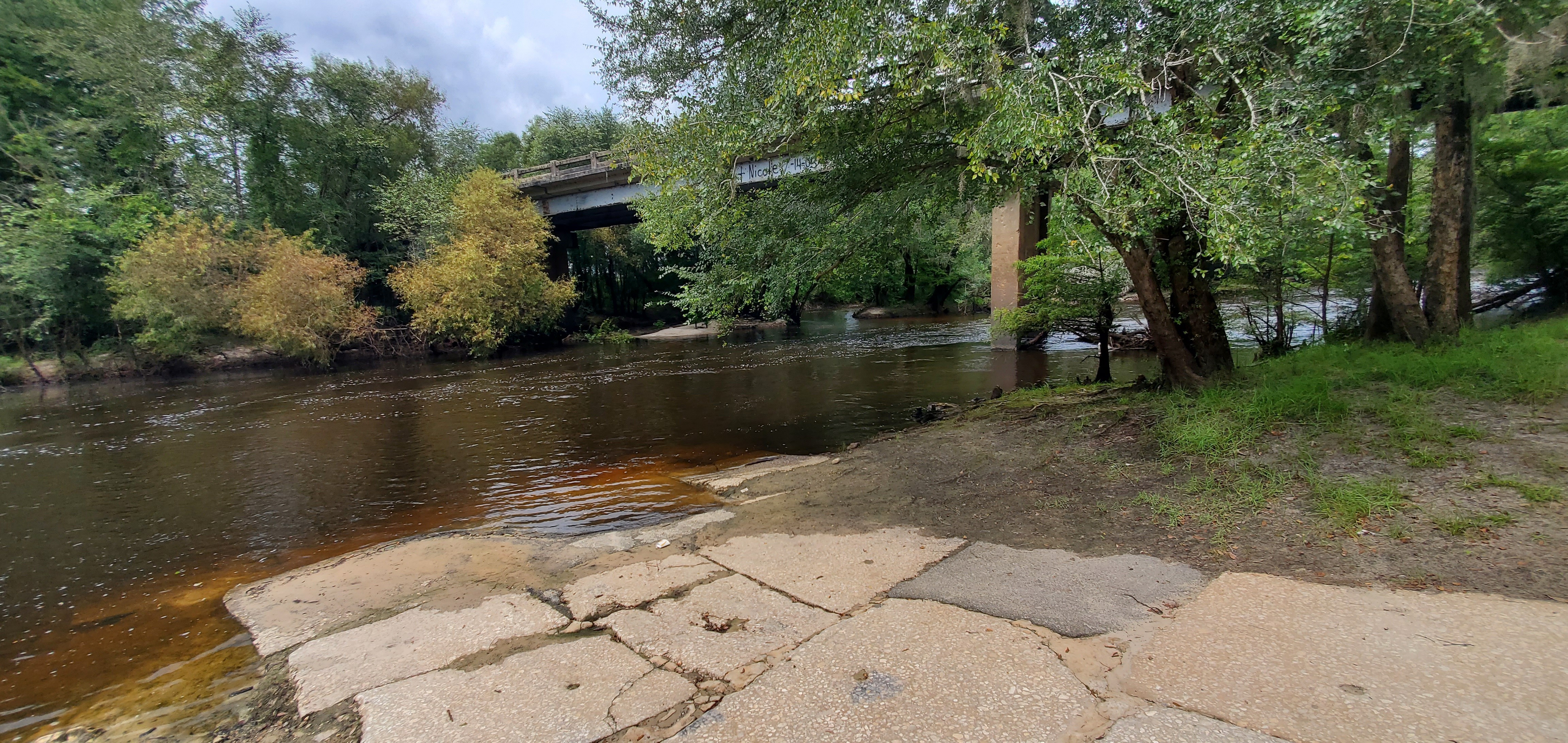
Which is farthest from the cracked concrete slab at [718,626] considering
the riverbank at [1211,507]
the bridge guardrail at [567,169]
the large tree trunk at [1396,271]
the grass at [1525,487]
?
the bridge guardrail at [567,169]

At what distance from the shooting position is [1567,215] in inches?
368

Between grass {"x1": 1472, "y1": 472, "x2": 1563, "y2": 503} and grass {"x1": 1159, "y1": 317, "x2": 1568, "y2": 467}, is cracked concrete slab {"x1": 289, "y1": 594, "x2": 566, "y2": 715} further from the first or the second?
grass {"x1": 1472, "y1": 472, "x2": 1563, "y2": 503}

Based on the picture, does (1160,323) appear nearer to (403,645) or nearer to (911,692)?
(911,692)

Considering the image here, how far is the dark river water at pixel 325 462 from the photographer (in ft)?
18.5

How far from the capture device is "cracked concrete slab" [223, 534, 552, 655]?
4.79 meters

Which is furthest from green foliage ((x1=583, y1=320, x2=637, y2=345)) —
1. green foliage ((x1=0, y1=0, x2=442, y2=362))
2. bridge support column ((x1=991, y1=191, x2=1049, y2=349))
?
bridge support column ((x1=991, y1=191, x2=1049, y2=349))

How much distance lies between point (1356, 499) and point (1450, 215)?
214 inches

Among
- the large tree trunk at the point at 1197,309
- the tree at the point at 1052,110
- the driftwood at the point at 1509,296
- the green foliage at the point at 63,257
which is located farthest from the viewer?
the green foliage at the point at 63,257

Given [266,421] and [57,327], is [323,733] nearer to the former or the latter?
[266,421]

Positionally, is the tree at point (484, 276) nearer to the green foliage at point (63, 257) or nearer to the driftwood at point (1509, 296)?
the green foliage at point (63, 257)

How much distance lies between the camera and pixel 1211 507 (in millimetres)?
5012

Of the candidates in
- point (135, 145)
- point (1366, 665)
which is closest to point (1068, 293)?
point (1366, 665)

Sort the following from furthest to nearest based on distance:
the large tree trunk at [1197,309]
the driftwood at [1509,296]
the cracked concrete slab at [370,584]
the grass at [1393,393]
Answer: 1. the driftwood at [1509,296]
2. the large tree trunk at [1197,309]
3. the grass at [1393,393]
4. the cracked concrete slab at [370,584]

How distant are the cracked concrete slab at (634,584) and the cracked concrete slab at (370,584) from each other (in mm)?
792
